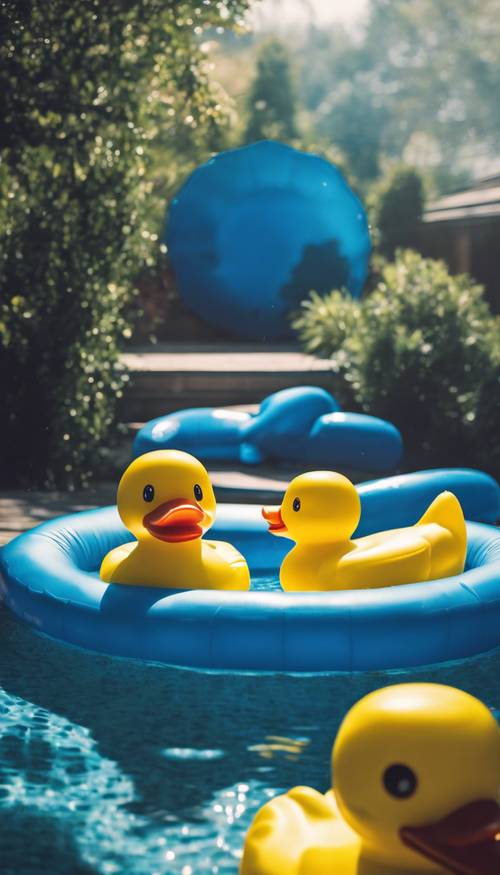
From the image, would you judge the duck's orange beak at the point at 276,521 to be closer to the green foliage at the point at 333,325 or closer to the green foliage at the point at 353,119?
the green foliage at the point at 333,325

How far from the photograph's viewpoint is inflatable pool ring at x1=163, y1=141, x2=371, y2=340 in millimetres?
14461

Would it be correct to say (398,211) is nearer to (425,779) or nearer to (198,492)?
(198,492)

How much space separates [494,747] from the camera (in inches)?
100

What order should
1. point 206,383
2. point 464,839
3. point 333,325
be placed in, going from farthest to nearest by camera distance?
point 333,325 < point 206,383 < point 464,839

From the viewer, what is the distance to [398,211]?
69.4 ft

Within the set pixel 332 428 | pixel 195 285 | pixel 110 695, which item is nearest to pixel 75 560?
pixel 110 695

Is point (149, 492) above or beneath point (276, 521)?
above

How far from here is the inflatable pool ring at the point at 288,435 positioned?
884 cm

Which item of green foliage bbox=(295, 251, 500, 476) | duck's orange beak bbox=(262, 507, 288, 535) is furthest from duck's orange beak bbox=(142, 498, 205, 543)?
green foliage bbox=(295, 251, 500, 476)

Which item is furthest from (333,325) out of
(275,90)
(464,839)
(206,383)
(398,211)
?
(275,90)

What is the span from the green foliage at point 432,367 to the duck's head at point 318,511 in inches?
167

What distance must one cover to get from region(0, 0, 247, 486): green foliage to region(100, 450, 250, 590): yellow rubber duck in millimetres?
3697

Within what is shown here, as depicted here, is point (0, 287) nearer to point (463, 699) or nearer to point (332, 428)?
point (332, 428)

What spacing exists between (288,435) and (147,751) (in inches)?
201
